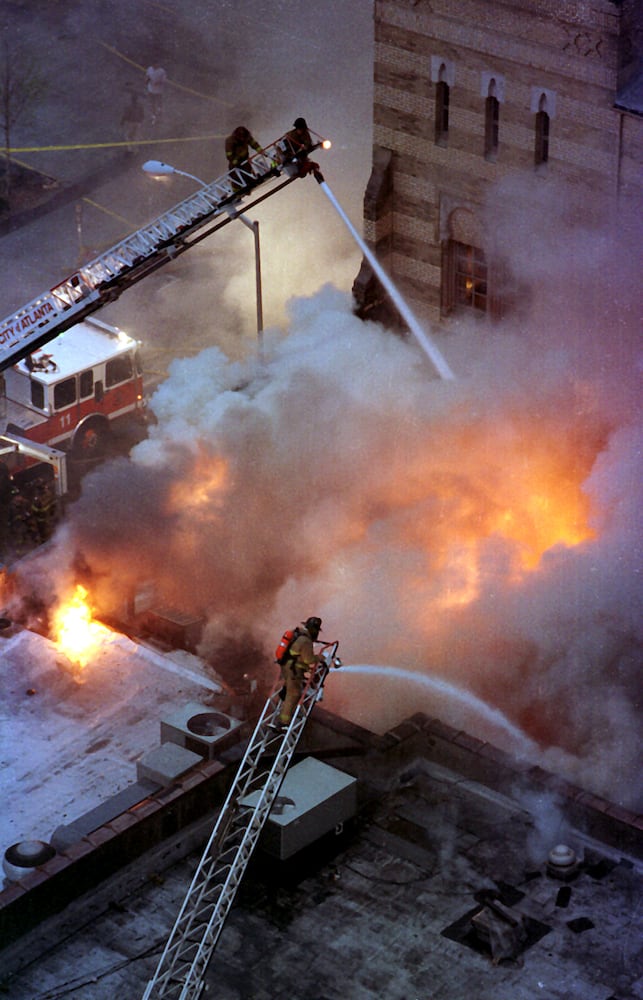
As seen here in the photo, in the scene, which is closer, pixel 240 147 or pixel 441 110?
pixel 240 147

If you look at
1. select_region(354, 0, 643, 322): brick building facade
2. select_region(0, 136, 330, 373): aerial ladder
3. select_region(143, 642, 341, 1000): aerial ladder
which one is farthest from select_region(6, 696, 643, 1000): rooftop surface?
select_region(354, 0, 643, 322): brick building facade

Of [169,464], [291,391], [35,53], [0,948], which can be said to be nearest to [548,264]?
[291,391]

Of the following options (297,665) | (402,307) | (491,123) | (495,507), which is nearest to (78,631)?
(495,507)

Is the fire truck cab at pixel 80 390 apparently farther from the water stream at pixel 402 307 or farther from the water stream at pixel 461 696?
the water stream at pixel 461 696

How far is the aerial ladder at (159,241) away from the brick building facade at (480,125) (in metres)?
3.37

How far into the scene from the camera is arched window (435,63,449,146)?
29.4 m

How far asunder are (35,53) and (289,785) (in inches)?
1043

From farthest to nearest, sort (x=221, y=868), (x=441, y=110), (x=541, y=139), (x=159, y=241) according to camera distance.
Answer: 1. (x=441, y=110)
2. (x=541, y=139)
3. (x=159, y=241)
4. (x=221, y=868)

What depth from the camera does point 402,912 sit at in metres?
20.8

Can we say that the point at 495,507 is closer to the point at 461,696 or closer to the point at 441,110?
the point at 461,696

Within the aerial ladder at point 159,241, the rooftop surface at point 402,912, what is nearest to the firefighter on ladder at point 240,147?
the aerial ladder at point 159,241

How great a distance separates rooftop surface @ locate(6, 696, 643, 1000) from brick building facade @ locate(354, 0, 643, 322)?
8927 millimetres

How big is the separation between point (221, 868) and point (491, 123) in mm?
13146

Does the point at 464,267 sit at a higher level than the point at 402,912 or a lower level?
higher
